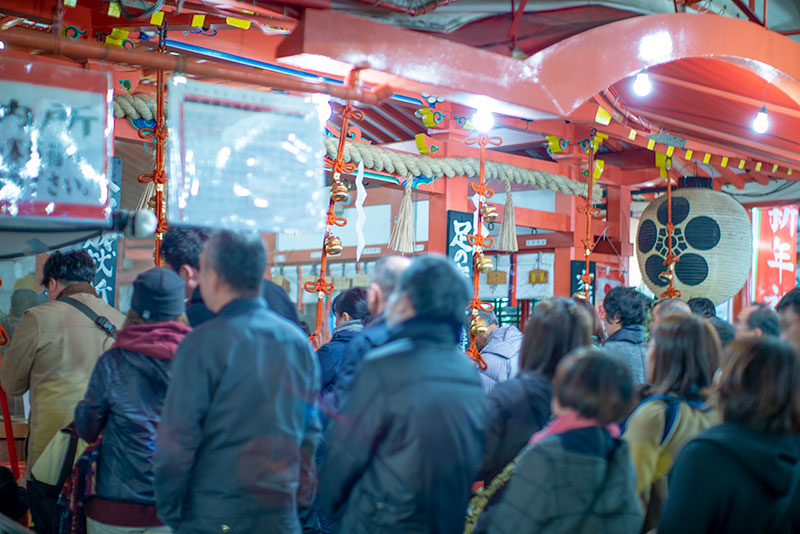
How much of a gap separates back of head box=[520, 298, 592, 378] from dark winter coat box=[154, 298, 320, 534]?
27.5 inches

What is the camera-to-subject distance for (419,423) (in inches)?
69.5

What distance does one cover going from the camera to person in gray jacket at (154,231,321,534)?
1910 mm

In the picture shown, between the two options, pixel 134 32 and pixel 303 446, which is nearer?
pixel 303 446

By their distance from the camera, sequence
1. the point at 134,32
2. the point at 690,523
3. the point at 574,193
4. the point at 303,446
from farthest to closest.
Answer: the point at 574,193 → the point at 134,32 → the point at 303,446 → the point at 690,523

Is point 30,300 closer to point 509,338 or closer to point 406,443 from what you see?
point 509,338

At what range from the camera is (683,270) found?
6387 mm

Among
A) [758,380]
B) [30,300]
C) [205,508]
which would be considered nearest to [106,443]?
[205,508]

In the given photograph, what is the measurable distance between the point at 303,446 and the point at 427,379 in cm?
56

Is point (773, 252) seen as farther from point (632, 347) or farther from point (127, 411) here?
point (127, 411)

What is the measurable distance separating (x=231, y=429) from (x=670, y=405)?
1.20 metres

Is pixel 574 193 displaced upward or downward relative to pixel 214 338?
upward

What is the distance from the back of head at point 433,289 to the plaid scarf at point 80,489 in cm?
113


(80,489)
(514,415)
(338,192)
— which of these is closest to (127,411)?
(80,489)

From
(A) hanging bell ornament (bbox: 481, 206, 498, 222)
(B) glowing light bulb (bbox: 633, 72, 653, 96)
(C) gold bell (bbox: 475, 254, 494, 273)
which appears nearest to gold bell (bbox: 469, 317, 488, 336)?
(C) gold bell (bbox: 475, 254, 494, 273)
